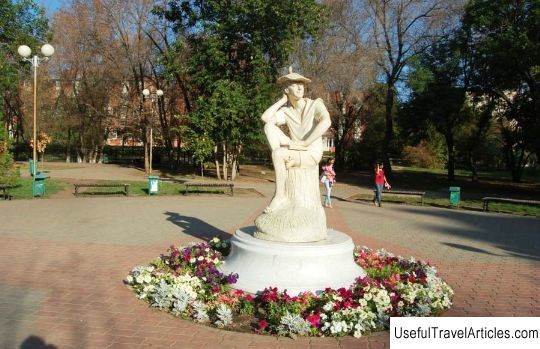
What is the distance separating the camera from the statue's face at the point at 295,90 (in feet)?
23.9

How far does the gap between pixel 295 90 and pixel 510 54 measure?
19.0 meters

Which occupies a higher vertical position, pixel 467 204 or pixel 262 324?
pixel 467 204

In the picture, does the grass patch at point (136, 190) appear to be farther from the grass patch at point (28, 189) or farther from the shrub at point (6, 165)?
the shrub at point (6, 165)

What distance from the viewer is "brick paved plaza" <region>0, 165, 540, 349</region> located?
5.12 m

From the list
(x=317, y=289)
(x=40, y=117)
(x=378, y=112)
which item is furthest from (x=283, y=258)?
(x=378, y=112)

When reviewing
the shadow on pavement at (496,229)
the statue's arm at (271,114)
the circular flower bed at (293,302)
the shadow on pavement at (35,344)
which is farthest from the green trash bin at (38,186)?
the shadow on pavement at (35,344)

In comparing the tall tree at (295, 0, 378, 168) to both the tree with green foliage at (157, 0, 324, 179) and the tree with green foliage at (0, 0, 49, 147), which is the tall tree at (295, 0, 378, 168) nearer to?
the tree with green foliage at (157, 0, 324, 179)

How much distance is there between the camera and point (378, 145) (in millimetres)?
40906

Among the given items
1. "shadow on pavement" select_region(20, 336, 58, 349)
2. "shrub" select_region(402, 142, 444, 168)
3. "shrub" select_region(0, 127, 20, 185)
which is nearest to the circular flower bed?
"shadow on pavement" select_region(20, 336, 58, 349)

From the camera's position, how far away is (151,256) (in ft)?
28.8

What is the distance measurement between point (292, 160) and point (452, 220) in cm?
928

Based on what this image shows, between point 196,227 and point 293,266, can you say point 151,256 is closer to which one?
point 196,227

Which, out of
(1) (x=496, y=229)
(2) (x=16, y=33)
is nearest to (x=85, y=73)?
(2) (x=16, y=33)

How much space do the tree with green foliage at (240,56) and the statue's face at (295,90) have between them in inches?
688
